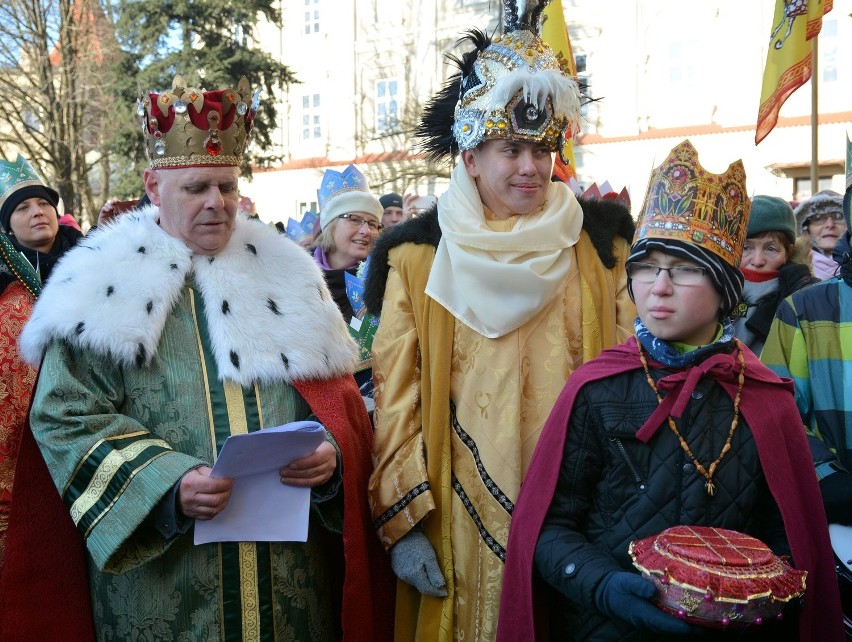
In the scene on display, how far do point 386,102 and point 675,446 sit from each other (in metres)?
30.5

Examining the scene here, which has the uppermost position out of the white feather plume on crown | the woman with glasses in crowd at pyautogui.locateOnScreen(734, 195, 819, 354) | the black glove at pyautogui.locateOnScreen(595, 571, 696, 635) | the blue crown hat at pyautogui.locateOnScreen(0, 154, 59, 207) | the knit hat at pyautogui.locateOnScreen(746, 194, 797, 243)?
the white feather plume on crown

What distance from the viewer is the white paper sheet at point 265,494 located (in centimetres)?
253

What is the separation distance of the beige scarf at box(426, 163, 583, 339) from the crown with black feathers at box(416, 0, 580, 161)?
247 mm

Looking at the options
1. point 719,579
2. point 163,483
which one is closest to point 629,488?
point 719,579

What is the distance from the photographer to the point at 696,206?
91.3 inches

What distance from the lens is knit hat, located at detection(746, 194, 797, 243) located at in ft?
15.6

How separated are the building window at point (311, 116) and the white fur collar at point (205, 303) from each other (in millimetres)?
30677

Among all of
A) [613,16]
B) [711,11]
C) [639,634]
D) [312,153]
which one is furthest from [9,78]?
[639,634]

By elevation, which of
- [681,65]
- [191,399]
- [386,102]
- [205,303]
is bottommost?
[191,399]

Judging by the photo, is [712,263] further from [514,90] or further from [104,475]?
[104,475]

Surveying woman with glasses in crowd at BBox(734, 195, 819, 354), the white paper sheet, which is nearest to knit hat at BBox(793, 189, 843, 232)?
woman with glasses in crowd at BBox(734, 195, 819, 354)

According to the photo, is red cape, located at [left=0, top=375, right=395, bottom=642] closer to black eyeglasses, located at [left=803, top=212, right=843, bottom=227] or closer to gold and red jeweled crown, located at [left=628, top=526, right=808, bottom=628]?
gold and red jeweled crown, located at [left=628, top=526, right=808, bottom=628]

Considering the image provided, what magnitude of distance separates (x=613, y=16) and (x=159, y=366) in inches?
1083

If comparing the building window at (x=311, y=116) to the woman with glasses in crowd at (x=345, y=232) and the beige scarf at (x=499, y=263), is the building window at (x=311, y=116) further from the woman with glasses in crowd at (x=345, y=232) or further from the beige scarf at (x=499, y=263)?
the beige scarf at (x=499, y=263)
